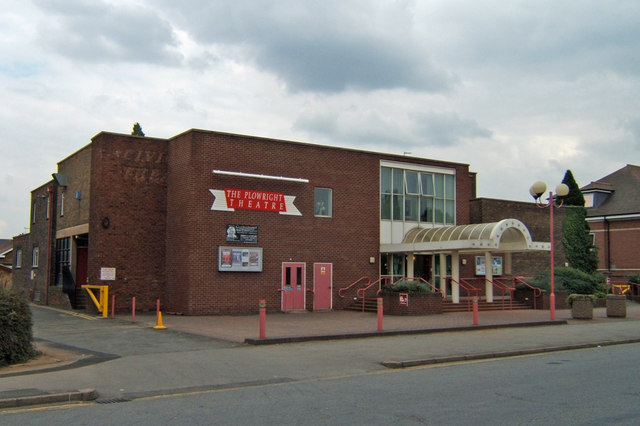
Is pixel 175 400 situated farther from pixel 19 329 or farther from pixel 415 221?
pixel 415 221

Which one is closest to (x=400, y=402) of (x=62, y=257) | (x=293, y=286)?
(x=293, y=286)

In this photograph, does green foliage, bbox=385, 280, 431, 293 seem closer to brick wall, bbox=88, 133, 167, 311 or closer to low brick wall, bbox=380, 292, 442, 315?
low brick wall, bbox=380, 292, 442, 315

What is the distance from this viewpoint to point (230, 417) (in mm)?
8359

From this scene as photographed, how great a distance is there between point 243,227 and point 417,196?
998cm

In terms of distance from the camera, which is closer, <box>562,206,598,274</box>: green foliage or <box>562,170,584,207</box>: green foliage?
<box>562,206,598,274</box>: green foliage

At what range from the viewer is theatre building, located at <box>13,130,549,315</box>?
2588 centimetres

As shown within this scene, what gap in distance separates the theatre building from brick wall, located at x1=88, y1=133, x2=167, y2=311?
4 centimetres

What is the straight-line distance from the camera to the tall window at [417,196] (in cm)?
3100

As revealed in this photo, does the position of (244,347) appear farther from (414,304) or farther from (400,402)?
(414,304)

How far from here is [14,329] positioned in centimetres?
1307

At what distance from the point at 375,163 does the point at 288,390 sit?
824 inches

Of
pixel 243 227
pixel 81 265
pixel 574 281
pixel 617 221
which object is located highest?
pixel 617 221

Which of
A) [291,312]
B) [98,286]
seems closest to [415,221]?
[291,312]

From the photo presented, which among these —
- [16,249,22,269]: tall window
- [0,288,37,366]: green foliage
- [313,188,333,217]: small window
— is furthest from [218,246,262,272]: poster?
[16,249,22,269]: tall window
